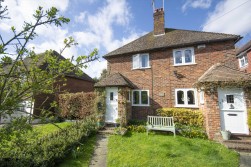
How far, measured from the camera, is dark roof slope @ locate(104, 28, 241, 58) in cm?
1117

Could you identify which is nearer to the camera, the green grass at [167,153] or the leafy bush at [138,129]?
the green grass at [167,153]

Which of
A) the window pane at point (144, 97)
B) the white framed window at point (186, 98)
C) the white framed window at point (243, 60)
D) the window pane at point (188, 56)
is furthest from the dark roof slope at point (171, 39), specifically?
the white framed window at point (243, 60)

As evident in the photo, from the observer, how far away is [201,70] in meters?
11.3

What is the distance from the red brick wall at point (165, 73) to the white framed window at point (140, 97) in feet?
1.23

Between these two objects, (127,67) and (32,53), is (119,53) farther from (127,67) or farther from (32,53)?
Result: (32,53)

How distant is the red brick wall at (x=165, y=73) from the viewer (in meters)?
11.1

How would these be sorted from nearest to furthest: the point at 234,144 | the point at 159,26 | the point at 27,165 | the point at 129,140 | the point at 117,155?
the point at 27,165 < the point at 117,155 < the point at 234,144 < the point at 129,140 < the point at 159,26

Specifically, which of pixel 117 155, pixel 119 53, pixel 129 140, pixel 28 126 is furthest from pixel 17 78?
pixel 119 53

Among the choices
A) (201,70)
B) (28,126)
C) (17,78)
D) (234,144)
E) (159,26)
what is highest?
(159,26)

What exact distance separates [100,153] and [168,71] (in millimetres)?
8658

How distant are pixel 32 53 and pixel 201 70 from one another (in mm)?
11801

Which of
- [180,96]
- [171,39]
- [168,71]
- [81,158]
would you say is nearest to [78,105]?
[81,158]

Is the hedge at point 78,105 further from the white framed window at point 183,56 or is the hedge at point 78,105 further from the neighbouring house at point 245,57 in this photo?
the neighbouring house at point 245,57

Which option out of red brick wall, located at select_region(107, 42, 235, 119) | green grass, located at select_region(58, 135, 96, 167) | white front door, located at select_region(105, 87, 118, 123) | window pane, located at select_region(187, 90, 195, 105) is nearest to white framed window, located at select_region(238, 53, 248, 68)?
red brick wall, located at select_region(107, 42, 235, 119)
